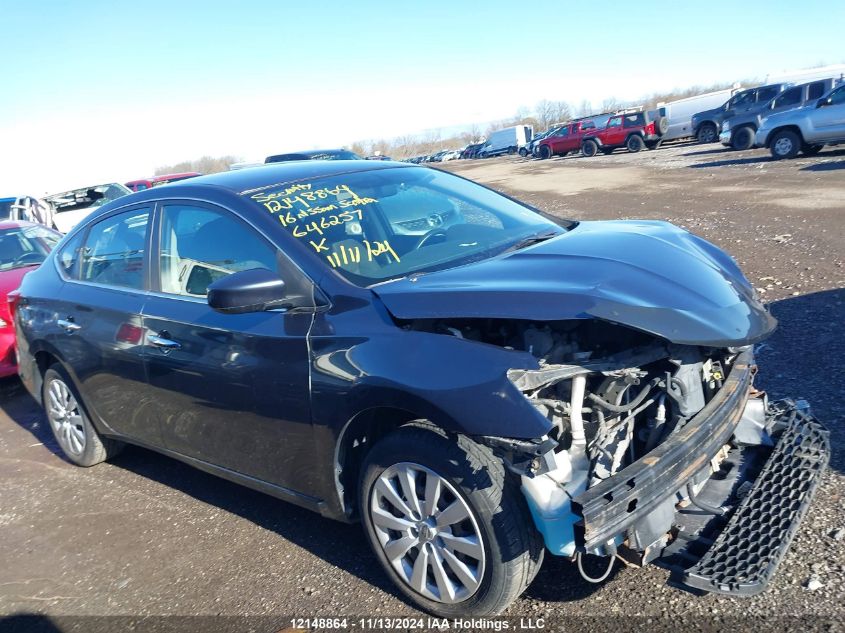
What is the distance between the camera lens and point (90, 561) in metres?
3.81

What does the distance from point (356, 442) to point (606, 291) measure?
4.00 feet

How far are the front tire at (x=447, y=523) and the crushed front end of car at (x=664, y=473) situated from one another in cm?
15

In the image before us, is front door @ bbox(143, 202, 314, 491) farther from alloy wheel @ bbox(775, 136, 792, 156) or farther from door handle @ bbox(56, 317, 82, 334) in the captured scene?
alloy wheel @ bbox(775, 136, 792, 156)

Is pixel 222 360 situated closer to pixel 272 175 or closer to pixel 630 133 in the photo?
pixel 272 175

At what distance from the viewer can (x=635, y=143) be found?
108 ft

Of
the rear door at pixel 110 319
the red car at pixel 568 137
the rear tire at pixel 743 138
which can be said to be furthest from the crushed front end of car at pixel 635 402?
the red car at pixel 568 137

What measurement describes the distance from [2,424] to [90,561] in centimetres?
308

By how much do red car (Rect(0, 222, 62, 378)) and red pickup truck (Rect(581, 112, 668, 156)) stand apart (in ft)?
95.5

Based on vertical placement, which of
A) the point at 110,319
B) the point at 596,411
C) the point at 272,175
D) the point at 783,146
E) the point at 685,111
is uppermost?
the point at 272,175

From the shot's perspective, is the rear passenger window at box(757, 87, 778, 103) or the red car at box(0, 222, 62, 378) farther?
the rear passenger window at box(757, 87, 778, 103)

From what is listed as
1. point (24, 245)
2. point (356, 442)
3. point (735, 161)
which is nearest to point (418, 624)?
point (356, 442)

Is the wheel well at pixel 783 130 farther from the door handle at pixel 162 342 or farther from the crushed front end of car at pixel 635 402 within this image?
the door handle at pixel 162 342

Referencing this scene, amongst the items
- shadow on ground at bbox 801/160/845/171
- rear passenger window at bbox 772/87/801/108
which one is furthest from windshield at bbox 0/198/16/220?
rear passenger window at bbox 772/87/801/108

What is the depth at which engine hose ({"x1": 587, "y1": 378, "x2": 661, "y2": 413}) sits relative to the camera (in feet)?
8.86
